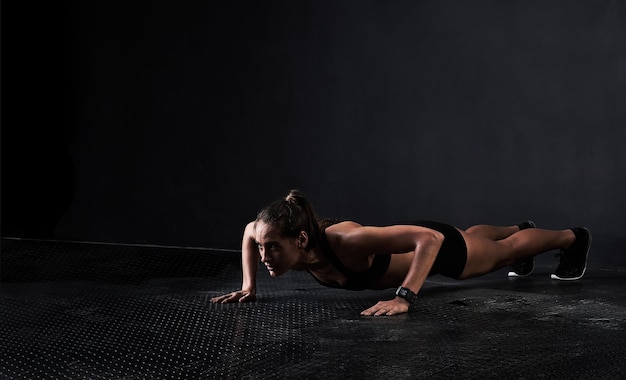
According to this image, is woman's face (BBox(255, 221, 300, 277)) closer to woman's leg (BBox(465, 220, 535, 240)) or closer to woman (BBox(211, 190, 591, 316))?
woman (BBox(211, 190, 591, 316))

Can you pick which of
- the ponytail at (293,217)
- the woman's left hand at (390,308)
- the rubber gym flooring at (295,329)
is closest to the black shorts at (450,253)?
the rubber gym flooring at (295,329)

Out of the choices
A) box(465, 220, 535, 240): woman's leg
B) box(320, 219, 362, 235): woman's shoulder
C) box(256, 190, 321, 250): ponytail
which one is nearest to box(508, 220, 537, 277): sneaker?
box(465, 220, 535, 240): woman's leg

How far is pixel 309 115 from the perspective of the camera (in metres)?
5.70

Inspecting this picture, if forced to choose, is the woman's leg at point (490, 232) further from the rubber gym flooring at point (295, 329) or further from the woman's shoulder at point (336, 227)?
the woman's shoulder at point (336, 227)

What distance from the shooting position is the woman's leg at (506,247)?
3.97 metres

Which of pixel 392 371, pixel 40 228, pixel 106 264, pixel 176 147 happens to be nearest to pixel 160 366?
pixel 392 371

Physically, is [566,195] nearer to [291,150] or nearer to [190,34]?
[291,150]

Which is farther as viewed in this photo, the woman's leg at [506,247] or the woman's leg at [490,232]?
the woman's leg at [490,232]

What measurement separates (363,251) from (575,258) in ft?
5.33

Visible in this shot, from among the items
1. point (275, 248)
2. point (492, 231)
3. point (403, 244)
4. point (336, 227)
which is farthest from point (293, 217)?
point (492, 231)

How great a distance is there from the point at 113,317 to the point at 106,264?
168 cm

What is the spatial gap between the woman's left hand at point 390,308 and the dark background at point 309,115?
204cm

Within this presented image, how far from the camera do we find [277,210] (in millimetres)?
3211

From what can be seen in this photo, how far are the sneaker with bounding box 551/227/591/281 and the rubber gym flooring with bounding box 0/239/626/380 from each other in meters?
0.08
